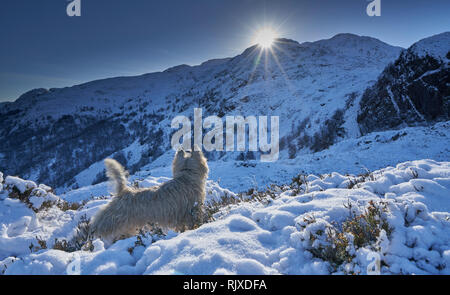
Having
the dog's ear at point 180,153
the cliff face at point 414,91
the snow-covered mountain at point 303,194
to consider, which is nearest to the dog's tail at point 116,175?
the snow-covered mountain at point 303,194

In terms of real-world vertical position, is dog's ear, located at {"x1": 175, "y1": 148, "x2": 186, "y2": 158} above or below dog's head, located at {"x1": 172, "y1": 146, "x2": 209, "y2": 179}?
above

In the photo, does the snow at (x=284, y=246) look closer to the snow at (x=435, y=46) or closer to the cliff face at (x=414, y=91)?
the cliff face at (x=414, y=91)

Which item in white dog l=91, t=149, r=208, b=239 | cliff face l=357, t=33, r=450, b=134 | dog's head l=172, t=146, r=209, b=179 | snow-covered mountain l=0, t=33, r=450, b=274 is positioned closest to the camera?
snow-covered mountain l=0, t=33, r=450, b=274

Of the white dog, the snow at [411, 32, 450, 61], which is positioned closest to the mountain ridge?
the snow at [411, 32, 450, 61]

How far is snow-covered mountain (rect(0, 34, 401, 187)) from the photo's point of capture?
23.6 m

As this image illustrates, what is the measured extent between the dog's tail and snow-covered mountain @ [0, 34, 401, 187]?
56.3ft

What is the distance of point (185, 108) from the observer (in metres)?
45.0

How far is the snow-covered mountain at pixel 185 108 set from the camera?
23.6m

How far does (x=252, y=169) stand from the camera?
39.2 ft

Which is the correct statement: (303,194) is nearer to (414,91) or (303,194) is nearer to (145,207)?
(145,207)

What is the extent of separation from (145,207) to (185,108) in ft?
140

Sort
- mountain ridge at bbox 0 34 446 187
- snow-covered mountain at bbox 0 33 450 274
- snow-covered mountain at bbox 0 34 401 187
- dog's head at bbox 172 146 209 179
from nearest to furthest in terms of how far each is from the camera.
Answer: snow-covered mountain at bbox 0 33 450 274
dog's head at bbox 172 146 209 179
mountain ridge at bbox 0 34 446 187
snow-covered mountain at bbox 0 34 401 187

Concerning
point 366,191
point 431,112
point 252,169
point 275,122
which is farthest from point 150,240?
point 275,122

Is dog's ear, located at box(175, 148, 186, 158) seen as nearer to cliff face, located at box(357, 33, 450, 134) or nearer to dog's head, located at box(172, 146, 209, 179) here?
dog's head, located at box(172, 146, 209, 179)
